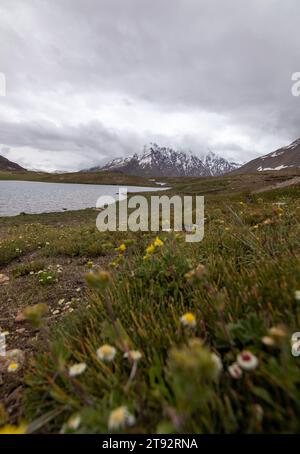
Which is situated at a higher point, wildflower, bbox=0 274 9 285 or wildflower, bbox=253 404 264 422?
wildflower, bbox=253 404 264 422

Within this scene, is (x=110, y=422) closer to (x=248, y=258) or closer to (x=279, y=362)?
(x=279, y=362)

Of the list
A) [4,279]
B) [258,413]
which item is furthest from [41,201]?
[258,413]

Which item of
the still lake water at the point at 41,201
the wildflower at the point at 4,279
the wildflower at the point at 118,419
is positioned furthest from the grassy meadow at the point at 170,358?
the still lake water at the point at 41,201

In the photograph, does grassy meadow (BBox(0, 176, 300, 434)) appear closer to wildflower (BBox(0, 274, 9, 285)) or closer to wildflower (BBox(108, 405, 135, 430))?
Result: wildflower (BBox(108, 405, 135, 430))

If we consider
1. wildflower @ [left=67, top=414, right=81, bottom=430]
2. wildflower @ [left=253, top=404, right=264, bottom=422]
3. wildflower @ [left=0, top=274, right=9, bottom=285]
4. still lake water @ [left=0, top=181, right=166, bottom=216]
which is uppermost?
still lake water @ [left=0, top=181, right=166, bottom=216]

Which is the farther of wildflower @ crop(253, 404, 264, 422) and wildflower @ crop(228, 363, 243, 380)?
wildflower @ crop(228, 363, 243, 380)

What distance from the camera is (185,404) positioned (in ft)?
2.96

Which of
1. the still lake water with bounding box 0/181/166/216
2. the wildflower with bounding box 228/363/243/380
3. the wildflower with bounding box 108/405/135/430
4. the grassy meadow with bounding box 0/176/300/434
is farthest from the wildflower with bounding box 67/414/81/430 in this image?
the still lake water with bounding box 0/181/166/216

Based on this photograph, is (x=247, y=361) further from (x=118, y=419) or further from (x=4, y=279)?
(x=4, y=279)

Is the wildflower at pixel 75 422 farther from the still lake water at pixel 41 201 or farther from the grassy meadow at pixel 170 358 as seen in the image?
the still lake water at pixel 41 201

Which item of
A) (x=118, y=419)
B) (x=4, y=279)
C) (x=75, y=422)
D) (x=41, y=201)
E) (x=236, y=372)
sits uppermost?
(x=41, y=201)
